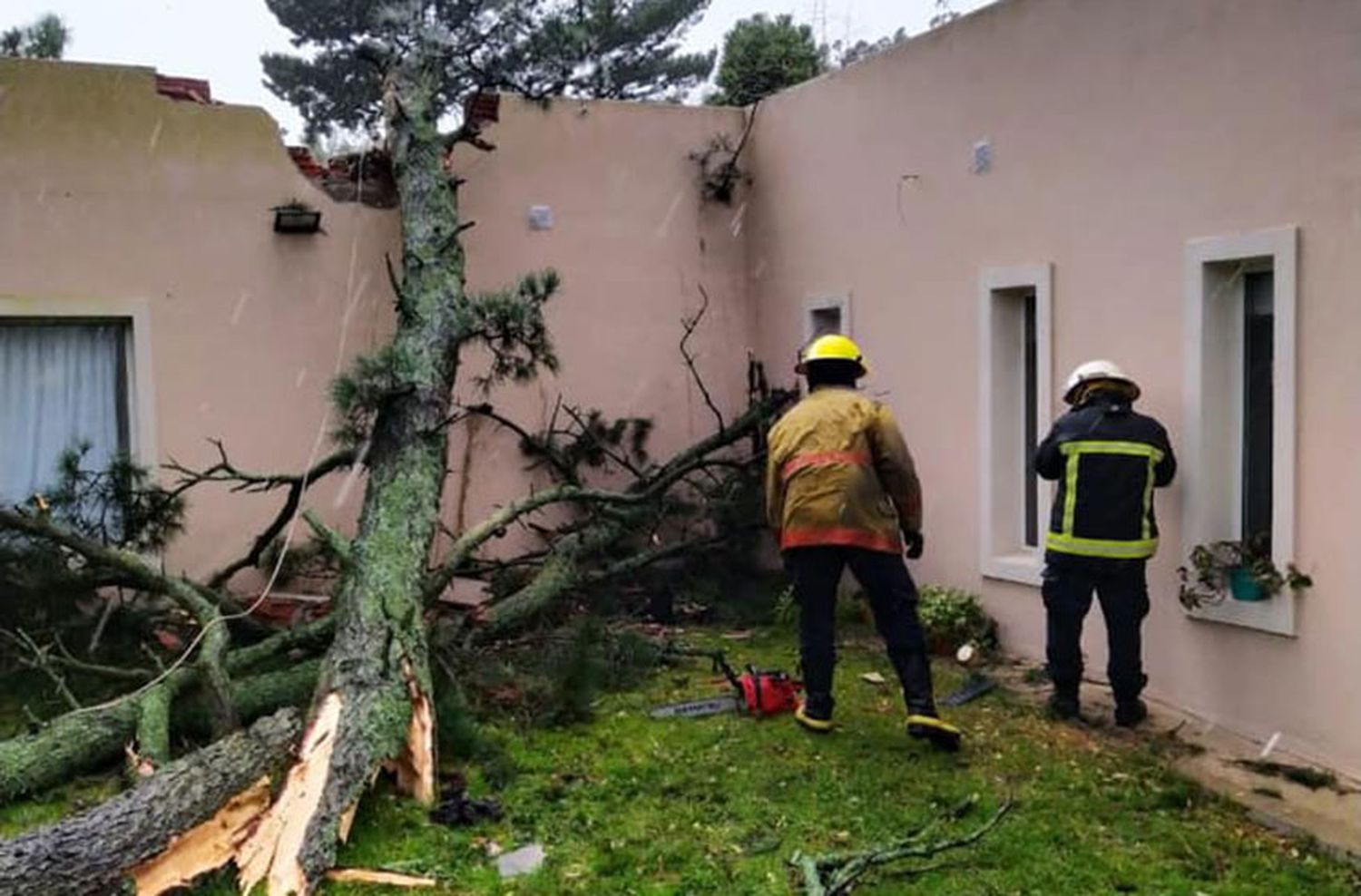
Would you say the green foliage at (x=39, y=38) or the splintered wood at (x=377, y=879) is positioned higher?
the green foliage at (x=39, y=38)

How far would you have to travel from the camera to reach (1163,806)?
5148 millimetres

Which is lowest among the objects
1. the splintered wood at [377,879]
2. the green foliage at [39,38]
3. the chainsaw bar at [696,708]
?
the splintered wood at [377,879]

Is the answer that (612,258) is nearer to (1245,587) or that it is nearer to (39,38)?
(1245,587)

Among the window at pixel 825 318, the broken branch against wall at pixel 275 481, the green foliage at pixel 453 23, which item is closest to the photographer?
the broken branch against wall at pixel 275 481

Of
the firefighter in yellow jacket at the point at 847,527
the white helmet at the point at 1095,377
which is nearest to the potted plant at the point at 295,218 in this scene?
the firefighter in yellow jacket at the point at 847,527

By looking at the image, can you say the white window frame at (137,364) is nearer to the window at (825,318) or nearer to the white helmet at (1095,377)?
the window at (825,318)

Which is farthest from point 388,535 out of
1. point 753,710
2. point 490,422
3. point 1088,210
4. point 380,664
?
point 1088,210

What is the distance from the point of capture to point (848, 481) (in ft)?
19.8

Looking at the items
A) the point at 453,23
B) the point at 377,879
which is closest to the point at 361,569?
the point at 377,879

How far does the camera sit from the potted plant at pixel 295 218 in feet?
29.2

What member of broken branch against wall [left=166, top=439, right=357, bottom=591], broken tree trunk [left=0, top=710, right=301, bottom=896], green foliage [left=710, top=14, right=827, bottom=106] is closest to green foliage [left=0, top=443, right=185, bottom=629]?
broken branch against wall [left=166, top=439, right=357, bottom=591]

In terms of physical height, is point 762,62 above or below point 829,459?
above

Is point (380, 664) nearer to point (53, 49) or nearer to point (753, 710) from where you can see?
point (753, 710)

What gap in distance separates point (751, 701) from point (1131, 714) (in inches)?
74.5
